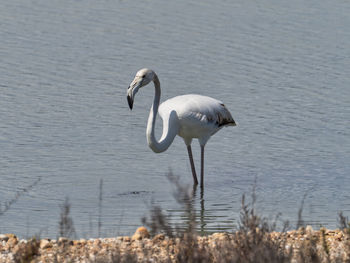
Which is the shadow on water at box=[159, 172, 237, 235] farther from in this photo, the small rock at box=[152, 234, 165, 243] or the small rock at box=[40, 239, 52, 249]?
the small rock at box=[40, 239, 52, 249]

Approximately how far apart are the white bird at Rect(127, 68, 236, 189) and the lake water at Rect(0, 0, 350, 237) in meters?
0.60

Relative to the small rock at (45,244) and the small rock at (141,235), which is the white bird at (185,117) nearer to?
the small rock at (141,235)

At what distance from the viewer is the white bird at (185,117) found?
1123 cm

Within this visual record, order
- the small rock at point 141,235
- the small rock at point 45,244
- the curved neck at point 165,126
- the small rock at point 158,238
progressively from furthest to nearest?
the curved neck at point 165,126
the small rock at point 141,235
the small rock at point 45,244
the small rock at point 158,238

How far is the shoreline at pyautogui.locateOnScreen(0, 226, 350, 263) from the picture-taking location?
19.6 feet

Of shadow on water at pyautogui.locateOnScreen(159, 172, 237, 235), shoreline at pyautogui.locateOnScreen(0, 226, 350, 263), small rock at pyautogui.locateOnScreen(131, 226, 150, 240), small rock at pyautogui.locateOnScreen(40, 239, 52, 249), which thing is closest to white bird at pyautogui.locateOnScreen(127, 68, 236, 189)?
shadow on water at pyautogui.locateOnScreen(159, 172, 237, 235)

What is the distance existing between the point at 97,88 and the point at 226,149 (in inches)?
161

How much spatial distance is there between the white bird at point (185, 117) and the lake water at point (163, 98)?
0.60 m

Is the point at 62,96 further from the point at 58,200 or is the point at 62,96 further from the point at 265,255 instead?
the point at 265,255

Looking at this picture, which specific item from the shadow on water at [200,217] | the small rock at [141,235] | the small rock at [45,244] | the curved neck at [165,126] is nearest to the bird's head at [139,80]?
the curved neck at [165,126]

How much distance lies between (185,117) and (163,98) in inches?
171

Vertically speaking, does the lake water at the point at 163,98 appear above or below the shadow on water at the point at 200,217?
above

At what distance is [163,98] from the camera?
15.9m

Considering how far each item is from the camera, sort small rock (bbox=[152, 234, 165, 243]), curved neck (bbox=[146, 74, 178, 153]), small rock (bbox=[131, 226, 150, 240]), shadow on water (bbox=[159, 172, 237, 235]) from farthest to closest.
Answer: curved neck (bbox=[146, 74, 178, 153]) < shadow on water (bbox=[159, 172, 237, 235]) < small rock (bbox=[131, 226, 150, 240]) < small rock (bbox=[152, 234, 165, 243])
